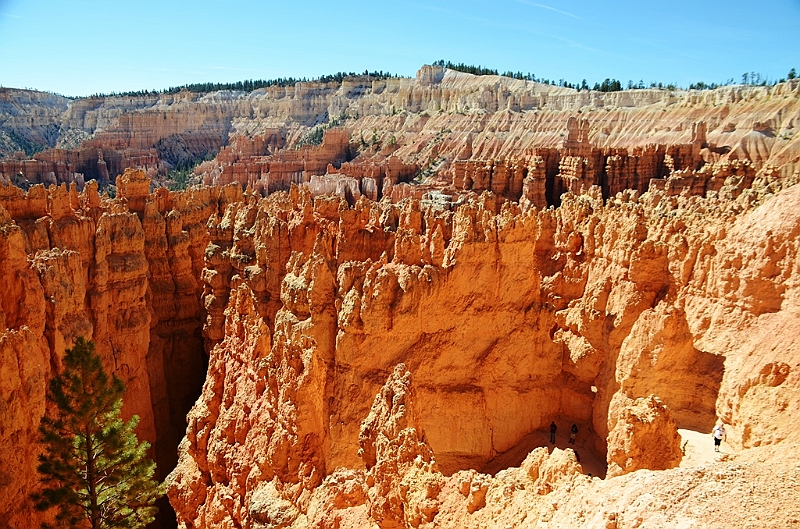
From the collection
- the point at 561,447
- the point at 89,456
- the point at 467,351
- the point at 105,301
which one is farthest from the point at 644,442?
the point at 105,301

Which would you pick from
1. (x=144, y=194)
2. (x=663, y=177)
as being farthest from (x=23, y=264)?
(x=663, y=177)

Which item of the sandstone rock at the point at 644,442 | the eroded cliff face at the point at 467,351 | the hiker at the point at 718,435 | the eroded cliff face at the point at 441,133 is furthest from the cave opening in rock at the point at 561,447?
the eroded cliff face at the point at 441,133

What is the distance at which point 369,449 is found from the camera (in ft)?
31.2

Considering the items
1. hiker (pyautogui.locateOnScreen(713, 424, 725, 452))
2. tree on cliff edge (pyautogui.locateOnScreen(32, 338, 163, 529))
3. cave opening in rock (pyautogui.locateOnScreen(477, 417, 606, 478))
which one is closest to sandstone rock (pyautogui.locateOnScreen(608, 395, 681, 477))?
hiker (pyautogui.locateOnScreen(713, 424, 725, 452))

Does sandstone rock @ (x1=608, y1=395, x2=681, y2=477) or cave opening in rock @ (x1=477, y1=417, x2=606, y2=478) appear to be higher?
sandstone rock @ (x1=608, y1=395, x2=681, y2=477)

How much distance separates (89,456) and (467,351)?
6841 millimetres

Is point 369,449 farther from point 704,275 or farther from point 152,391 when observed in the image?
point 152,391

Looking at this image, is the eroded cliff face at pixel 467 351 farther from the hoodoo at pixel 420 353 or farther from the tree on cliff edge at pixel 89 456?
the tree on cliff edge at pixel 89 456

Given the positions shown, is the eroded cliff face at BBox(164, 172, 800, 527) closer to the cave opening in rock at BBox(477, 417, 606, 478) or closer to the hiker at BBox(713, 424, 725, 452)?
the cave opening in rock at BBox(477, 417, 606, 478)

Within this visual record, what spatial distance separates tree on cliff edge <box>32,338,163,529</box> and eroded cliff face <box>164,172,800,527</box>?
6.93 ft

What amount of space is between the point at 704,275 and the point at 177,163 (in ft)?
322

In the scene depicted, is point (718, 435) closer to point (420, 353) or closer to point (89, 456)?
point (420, 353)

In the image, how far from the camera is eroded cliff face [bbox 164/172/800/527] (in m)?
10.6

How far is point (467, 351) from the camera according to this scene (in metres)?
12.6
